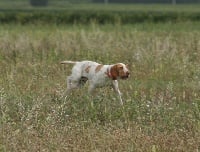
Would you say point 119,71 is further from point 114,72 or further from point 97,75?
point 97,75

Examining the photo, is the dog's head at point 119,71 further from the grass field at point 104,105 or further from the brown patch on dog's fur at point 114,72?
the grass field at point 104,105

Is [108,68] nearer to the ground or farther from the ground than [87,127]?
farther from the ground

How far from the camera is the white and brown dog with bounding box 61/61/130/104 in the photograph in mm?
6199

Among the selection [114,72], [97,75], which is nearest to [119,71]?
[114,72]

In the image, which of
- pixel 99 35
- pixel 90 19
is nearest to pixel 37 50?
pixel 99 35

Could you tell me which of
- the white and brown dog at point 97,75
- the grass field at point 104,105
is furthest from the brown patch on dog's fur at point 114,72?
the grass field at point 104,105

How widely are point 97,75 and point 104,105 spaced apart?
504mm

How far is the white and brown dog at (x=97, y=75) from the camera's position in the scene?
6199 mm

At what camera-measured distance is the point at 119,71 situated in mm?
6156

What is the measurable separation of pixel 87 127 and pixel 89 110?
58 cm

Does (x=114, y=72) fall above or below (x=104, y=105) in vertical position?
above

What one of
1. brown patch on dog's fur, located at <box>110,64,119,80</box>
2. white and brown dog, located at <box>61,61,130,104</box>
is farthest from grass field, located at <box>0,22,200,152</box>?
brown patch on dog's fur, located at <box>110,64,119,80</box>

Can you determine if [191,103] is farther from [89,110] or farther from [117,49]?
[117,49]

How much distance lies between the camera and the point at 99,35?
12.9 m
